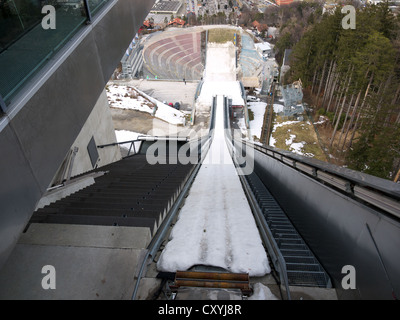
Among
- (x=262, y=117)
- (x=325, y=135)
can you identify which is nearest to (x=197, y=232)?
(x=325, y=135)

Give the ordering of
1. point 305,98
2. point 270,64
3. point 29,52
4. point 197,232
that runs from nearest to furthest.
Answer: point 29,52 → point 197,232 → point 305,98 → point 270,64

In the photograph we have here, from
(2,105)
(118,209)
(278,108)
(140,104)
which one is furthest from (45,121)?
(278,108)

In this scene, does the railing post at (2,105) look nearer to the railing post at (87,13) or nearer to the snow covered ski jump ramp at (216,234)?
the snow covered ski jump ramp at (216,234)

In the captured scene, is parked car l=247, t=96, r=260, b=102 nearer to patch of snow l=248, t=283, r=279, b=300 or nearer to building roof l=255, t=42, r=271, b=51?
building roof l=255, t=42, r=271, b=51

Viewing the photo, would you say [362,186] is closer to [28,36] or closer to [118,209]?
[118,209]

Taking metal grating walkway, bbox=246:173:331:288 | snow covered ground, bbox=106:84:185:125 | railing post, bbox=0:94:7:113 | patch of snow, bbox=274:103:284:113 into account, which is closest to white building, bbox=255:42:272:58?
patch of snow, bbox=274:103:284:113

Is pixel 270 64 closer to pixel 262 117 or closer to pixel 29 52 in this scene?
pixel 262 117
